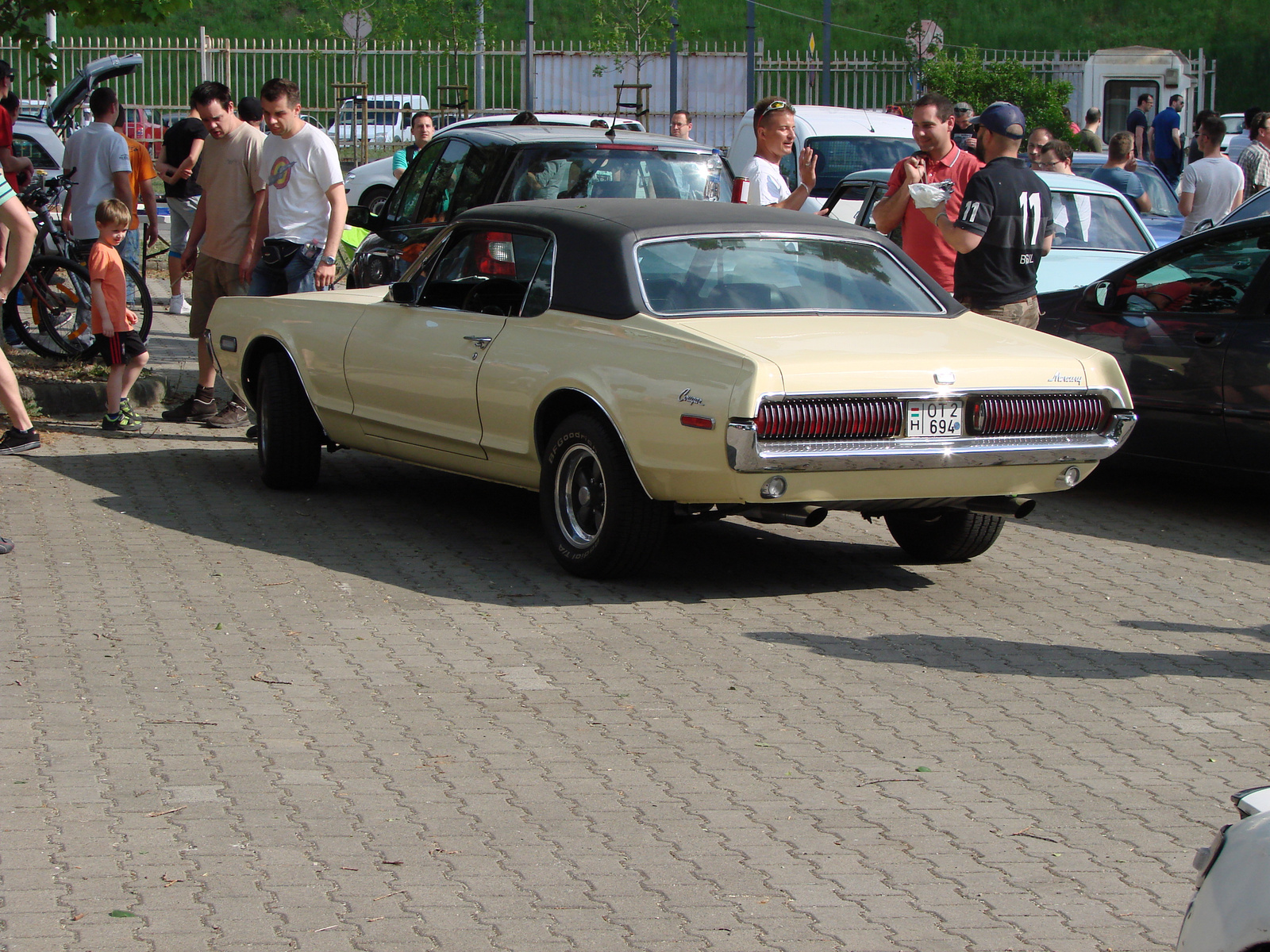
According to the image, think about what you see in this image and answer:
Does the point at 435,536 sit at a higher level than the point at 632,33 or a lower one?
lower

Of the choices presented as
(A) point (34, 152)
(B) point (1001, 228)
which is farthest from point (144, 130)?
(B) point (1001, 228)

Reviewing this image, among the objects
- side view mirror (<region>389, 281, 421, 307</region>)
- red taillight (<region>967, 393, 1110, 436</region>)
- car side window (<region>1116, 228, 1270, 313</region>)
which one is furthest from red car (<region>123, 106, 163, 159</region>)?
red taillight (<region>967, 393, 1110, 436</region>)

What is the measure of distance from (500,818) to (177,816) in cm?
83

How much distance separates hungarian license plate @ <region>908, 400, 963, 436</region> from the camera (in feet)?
20.1

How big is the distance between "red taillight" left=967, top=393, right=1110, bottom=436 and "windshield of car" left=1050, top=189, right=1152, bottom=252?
230 inches

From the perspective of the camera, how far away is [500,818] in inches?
169

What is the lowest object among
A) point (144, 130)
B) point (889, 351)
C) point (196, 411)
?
point (196, 411)

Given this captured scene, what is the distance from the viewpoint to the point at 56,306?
11680mm

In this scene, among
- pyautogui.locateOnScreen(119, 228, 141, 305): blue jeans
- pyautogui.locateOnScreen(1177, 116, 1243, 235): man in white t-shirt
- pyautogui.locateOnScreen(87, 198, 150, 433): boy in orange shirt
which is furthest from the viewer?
pyautogui.locateOnScreen(1177, 116, 1243, 235): man in white t-shirt

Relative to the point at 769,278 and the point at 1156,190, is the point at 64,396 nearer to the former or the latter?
the point at 769,278

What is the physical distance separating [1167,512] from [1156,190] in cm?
912

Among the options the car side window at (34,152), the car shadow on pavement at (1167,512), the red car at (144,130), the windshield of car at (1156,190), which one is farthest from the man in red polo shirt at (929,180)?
the red car at (144,130)

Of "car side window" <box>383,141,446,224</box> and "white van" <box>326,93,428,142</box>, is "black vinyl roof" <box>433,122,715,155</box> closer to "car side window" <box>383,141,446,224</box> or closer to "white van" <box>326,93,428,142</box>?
"car side window" <box>383,141,446,224</box>

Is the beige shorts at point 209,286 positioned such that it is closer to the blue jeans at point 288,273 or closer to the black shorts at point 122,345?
the blue jeans at point 288,273
